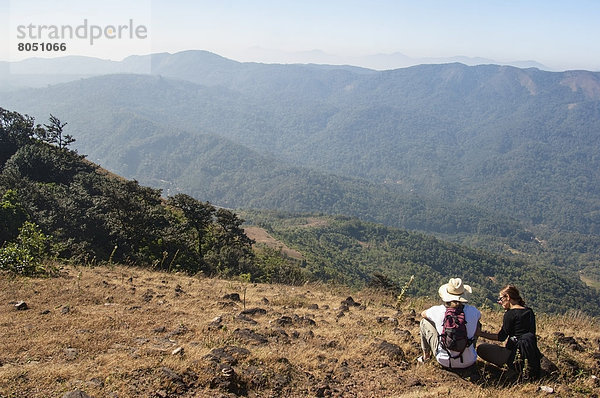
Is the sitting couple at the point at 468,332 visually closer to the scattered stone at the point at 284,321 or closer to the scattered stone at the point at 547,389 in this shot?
the scattered stone at the point at 547,389

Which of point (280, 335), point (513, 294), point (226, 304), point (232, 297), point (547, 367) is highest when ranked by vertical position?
point (513, 294)

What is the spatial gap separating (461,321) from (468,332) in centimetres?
26

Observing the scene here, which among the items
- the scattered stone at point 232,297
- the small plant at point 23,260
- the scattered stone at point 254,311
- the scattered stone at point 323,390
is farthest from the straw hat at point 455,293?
the small plant at point 23,260

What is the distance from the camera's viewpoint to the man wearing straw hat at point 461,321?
5.11 metres

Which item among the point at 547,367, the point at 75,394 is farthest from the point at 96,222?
the point at 547,367

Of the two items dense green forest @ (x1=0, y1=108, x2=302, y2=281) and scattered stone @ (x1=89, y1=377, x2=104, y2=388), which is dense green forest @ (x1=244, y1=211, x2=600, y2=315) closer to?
dense green forest @ (x1=0, y1=108, x2=302, y2=281)

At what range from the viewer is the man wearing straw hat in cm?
511

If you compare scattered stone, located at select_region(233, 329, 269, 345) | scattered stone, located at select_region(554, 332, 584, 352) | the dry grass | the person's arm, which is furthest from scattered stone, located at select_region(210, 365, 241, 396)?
scattered stone, located at select_region(554, 332, 584, 352)

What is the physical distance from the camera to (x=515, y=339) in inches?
203

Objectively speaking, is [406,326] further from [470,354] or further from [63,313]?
[63,313]

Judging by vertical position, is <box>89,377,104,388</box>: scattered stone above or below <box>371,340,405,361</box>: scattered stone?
above

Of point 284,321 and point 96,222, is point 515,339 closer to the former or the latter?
point 284,321

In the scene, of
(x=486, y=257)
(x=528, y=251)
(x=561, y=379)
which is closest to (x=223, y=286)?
(x=561, y=379)

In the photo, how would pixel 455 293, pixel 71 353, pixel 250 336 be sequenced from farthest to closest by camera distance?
pixel 250 336
pixel 455 293
pixel 71 353
